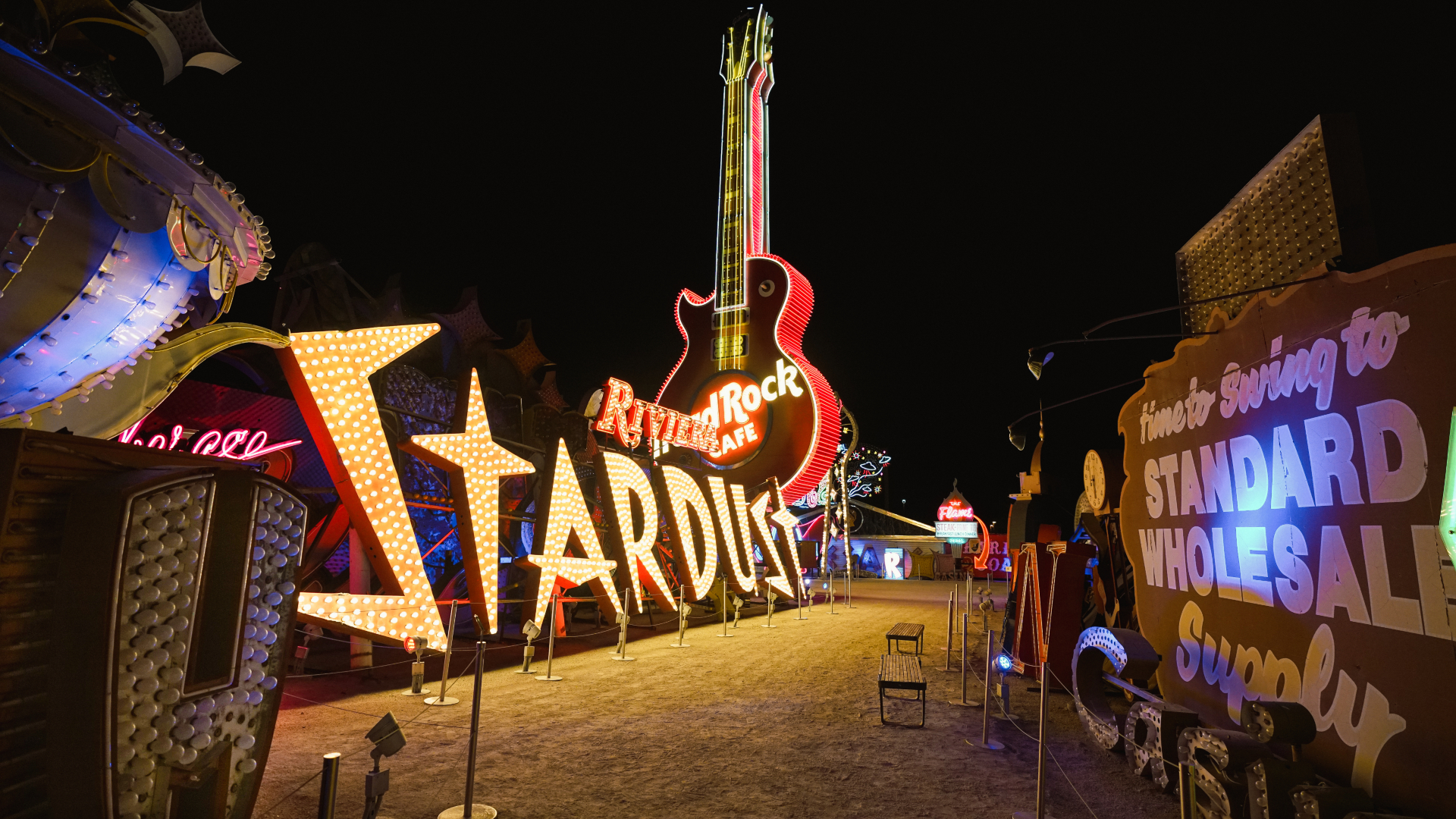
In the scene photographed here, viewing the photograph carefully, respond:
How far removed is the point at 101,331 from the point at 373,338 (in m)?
3.60

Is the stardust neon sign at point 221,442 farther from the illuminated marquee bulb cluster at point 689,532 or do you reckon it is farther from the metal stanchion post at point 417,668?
the illuminated marquee bulb cluster at point 689,532

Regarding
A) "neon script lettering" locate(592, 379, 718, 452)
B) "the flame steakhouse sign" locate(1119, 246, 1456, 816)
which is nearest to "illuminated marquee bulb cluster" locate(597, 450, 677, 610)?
"neon script lettering" locate(592, 379, 718, 452)

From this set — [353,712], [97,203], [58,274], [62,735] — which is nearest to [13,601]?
[62,735]

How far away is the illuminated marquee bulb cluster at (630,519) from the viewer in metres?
12.9

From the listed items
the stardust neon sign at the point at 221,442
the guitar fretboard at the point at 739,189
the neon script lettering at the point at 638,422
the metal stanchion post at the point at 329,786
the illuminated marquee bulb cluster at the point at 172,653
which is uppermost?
the guitar fretboard at the point at 739,189

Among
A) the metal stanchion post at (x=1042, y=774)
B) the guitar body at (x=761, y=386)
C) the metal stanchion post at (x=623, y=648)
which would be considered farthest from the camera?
the guitar body at (x=761, y=386)

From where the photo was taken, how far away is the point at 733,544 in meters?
17.2

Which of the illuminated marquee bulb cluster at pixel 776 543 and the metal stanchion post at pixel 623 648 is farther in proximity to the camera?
the illuminated marquee bulb cluster at pixel 776 543

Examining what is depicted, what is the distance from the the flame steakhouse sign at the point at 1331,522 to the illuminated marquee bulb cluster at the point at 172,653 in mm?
6164

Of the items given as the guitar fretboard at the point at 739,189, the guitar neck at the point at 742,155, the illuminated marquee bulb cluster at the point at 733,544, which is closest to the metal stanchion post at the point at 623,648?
the illuminated marquee bulb cluster at the point at 733,544

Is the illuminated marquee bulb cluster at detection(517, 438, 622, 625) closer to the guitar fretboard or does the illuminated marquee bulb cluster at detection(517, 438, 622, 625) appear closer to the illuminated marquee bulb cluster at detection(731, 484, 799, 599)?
the illuminated marquee bulb cluster at detection(731, 484, 799, 599)

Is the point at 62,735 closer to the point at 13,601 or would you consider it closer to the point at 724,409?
the point at 13,601

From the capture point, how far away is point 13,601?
3.12 m

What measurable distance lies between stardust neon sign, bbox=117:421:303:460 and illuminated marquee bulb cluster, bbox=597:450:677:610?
5.35m
